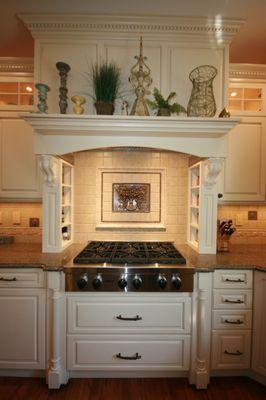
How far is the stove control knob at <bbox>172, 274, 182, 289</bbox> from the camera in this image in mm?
1742

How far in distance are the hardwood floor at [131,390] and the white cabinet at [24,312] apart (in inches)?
7.0

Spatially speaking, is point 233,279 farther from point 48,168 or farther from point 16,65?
point 16,65

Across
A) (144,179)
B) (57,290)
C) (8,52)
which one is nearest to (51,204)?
(57,290)

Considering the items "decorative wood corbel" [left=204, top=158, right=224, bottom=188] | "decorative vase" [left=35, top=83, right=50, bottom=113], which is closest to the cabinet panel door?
"decorative wood corbel" [left=204, top=158, right=224, bottom=188]

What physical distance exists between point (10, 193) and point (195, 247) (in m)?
1.79

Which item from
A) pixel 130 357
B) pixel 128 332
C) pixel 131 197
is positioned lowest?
pixel 130 357

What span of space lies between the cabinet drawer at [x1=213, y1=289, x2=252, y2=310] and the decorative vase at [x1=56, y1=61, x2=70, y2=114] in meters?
1.87

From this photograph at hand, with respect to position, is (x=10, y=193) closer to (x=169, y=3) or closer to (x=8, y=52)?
(x=8, y=52)

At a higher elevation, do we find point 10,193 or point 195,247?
point 10,193

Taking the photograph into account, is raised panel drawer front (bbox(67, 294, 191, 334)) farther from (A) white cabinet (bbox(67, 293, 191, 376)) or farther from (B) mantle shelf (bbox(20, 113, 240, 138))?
(B) mantle shelf (bbox(20, 113, 240, 138))

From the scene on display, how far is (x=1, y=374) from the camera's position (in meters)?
1.87

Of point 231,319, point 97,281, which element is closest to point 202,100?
point 97,281

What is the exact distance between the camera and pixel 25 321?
71.1 inches

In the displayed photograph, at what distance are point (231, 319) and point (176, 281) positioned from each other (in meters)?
0.54
